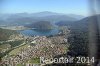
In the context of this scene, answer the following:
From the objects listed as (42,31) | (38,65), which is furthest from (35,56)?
(42,31)

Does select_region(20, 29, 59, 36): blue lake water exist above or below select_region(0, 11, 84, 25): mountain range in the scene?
below

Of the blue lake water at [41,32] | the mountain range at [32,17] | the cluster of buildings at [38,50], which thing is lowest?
the cluster of buildings at [38,50]

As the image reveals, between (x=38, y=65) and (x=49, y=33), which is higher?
(x=49, y=33)

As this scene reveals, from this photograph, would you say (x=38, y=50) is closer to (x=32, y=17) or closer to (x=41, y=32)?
(x=41, y=32)

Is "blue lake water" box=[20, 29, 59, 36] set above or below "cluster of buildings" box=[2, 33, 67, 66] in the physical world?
above

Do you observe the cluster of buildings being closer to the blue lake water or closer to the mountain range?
the blue lake water

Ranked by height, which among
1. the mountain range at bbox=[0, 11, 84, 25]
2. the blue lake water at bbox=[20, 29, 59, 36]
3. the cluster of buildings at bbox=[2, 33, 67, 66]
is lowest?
the cluster of buildings at bbox=[2, 33, 67, 66]

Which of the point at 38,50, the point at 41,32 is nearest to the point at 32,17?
the point at 41,32

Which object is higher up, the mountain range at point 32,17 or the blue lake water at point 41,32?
the mountain range at point 32,17

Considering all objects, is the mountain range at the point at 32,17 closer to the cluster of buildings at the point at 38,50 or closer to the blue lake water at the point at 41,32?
the blue lake water at the point at 41,32

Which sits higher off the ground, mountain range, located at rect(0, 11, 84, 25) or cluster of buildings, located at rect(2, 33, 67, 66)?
mountain range, located at rect(0, 11, 84, 25)

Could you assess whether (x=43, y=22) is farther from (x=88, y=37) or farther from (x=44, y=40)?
(x=88, y=37)
